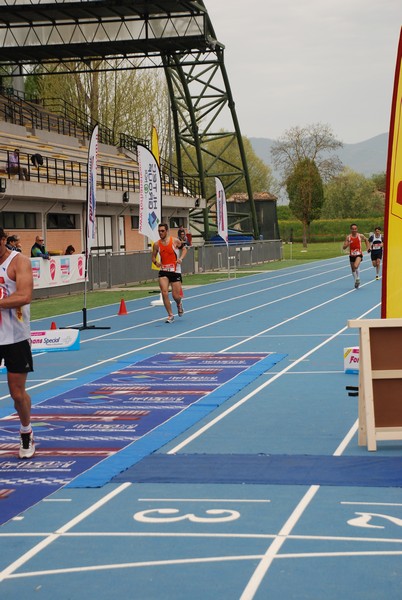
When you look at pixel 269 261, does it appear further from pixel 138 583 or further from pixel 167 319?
pixel 138 583

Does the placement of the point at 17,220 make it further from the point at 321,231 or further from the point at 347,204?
the point at 347,204

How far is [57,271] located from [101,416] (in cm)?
2224

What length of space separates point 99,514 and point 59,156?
1710 inches

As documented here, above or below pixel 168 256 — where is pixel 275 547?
below

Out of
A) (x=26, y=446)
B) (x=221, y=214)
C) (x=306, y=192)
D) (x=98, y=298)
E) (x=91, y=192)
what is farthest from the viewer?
(x=306, y=192)

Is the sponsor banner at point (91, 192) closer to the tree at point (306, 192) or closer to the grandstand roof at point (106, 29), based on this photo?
the grandstand roof at point (106, 29)

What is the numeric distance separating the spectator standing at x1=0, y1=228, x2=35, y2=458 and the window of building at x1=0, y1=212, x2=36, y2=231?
90.1ft

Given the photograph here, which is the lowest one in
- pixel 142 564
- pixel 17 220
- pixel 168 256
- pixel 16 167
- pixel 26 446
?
pixel 142 564

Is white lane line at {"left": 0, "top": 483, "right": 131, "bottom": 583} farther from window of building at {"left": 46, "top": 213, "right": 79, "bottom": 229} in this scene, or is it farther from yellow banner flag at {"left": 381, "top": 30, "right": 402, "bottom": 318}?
window of building at {"left": 46, "top": 213, "right": 79, "bottom": 229}

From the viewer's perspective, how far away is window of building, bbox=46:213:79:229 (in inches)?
1603

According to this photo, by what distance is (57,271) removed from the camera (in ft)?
110

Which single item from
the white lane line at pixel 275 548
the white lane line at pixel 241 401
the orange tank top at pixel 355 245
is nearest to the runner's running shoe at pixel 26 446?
the white lane line at pixel 241 401

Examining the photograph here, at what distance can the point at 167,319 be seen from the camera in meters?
23.8

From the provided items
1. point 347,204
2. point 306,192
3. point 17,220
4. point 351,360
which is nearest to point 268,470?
point 351,360
